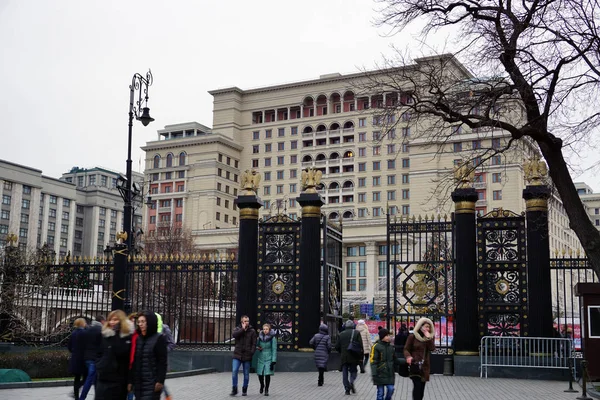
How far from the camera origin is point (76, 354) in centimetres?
1345

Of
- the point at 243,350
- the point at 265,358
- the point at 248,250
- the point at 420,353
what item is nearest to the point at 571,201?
the point at 420,353

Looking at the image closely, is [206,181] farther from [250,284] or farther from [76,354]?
[76,354]

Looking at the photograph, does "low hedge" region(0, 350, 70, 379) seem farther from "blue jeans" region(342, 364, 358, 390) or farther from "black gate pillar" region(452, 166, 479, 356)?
"black gate pillar" region(452, 166, 479, 356)

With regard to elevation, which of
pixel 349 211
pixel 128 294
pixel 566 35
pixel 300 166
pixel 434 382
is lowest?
pixel 434 382

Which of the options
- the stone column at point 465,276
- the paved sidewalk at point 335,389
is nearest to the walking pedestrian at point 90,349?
the paved sidewalk at point 335,389

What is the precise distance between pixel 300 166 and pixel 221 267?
311 ft

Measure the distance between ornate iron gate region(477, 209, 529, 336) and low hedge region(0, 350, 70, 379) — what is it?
1107 centimetres

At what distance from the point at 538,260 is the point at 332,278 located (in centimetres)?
583

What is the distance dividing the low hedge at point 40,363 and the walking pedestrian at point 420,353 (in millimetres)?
11031

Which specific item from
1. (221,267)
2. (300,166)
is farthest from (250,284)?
(300,166)

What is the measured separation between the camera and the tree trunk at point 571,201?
639 inches

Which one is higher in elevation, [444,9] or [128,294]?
[444,9]

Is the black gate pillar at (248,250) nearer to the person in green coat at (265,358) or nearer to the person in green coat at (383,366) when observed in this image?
the person in green coat at (265,358)

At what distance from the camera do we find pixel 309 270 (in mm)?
20922
